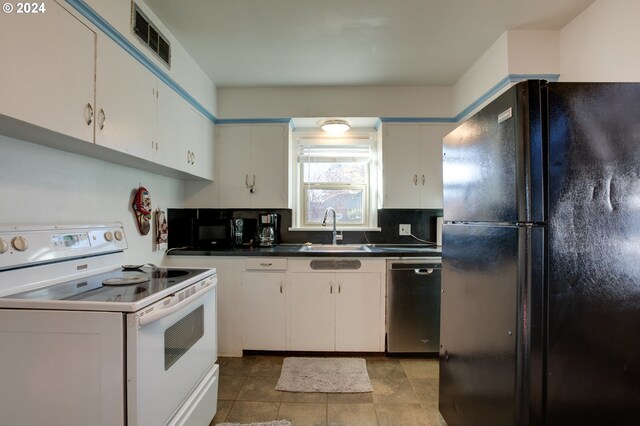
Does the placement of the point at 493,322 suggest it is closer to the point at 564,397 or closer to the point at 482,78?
the point at 564,397

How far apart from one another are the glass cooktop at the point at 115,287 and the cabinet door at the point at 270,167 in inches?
49.7

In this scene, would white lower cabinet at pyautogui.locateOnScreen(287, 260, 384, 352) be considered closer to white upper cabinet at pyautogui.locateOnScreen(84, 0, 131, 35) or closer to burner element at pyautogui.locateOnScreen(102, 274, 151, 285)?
burner element at pyautogui.locateOnScreen(102, 274, 151, 285)

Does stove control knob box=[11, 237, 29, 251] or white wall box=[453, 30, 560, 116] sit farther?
white wall box=[453, 30, 560, 116]

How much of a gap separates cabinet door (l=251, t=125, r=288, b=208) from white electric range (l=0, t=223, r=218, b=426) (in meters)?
1.57

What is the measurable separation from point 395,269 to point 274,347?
121 centimetres

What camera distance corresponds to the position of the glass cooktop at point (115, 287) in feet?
3.77

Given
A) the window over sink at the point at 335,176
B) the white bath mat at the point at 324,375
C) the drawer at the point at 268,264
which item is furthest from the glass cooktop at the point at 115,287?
the window over sink at the point at 335,176

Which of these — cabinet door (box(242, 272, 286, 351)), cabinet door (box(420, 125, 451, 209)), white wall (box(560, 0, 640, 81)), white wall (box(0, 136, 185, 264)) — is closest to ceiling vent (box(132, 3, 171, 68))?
white wall (box(0, 136, 185, 264))

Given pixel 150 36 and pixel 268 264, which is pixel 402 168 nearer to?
pixel 268 264

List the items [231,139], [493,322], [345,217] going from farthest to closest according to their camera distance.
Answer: [345,217]
[231,139]
[493,322]

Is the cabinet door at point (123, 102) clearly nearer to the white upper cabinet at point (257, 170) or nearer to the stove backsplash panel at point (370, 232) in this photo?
the white upper cabinet at point (257, 170)

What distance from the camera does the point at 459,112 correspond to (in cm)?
270

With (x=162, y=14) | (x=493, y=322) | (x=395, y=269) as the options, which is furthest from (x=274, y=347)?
(x=162, y=14)

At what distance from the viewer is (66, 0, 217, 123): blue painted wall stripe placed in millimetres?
1282
